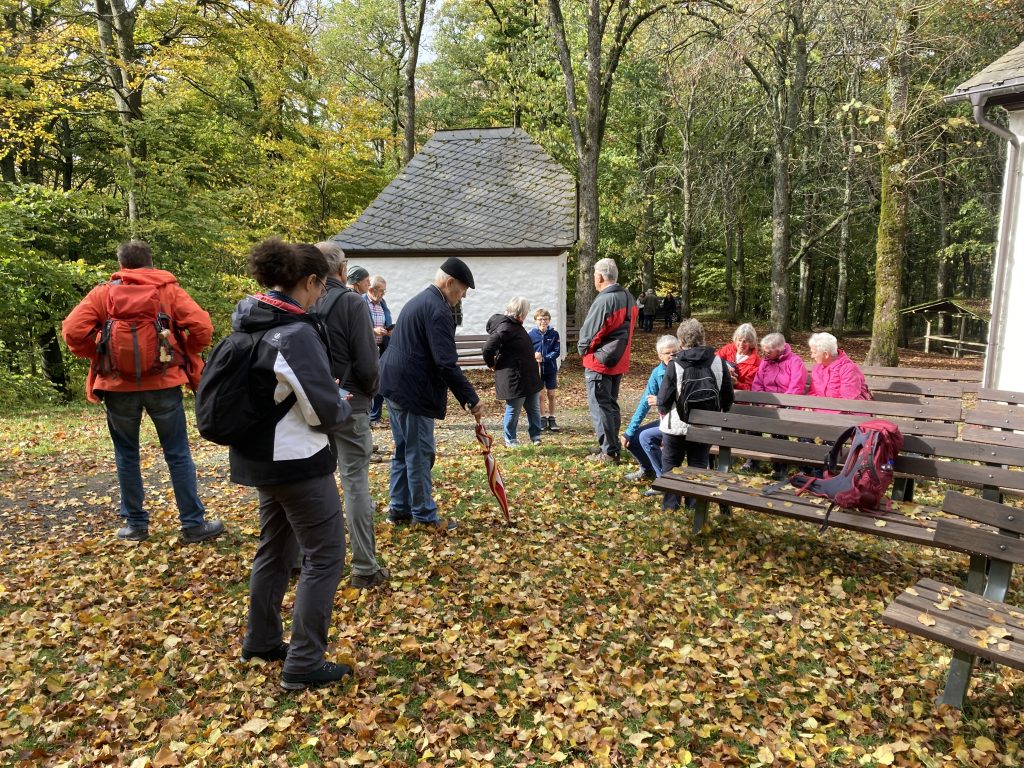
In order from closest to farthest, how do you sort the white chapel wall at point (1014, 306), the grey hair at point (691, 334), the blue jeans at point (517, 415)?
the grey hair at point (691, 334) < the white chapel wall at point (1014, 306) < the blue jeans at point (517, 415)

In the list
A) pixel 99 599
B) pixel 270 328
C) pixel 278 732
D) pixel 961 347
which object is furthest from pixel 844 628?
pixel 961 347

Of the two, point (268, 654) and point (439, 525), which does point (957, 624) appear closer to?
point (268, 654)

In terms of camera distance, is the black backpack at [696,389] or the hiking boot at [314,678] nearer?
the hiking boot at [314,678]

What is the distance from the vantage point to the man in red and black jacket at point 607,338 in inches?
290

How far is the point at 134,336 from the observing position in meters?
4.80

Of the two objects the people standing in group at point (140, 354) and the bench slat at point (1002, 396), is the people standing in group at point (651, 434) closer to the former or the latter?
the bench slat at point (1002, 396)

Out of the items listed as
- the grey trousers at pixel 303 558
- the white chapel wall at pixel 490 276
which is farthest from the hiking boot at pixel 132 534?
the white chapel wall at pixel 490 276

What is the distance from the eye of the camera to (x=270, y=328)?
119 inches

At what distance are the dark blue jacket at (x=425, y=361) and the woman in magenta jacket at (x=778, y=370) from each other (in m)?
4.06

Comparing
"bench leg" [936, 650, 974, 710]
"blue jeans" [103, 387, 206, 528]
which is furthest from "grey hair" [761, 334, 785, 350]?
"blue jeans" [103, 387, 206, 528]

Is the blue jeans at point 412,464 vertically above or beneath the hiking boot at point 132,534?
above

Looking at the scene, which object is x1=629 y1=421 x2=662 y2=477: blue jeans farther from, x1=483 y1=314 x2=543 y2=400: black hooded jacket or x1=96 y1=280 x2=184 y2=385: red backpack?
x1=96 y1=280 x2=184 y2=385: red backpack

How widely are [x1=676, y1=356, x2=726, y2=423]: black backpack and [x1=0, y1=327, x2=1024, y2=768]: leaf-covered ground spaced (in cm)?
100

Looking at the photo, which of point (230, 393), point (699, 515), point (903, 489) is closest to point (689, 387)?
point (699, 515)
